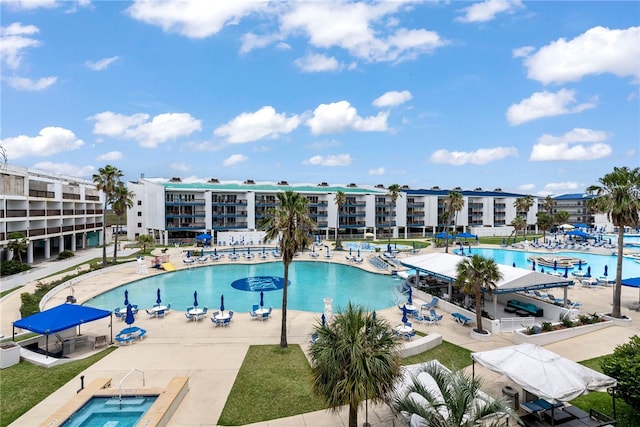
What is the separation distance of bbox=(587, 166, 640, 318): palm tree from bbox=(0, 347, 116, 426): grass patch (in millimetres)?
28870

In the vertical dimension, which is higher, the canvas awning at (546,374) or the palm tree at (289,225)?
the palm tree at (289,225)

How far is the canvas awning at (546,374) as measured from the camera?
33.2 feet

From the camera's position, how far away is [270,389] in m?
13.5

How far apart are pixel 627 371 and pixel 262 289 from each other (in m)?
26.2

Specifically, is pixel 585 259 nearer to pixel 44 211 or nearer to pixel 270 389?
pixel 270 389

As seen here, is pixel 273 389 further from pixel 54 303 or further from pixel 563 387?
pixel 54 303

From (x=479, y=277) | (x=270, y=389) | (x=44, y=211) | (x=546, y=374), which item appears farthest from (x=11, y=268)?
(x=546, y=374)

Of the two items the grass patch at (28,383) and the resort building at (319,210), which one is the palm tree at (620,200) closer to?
the grass patch at (28,383)

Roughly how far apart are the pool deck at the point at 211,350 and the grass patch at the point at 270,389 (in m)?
0.37

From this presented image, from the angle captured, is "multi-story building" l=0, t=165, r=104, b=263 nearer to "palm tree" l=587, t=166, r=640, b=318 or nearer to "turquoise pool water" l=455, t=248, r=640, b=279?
"palm tree" l=587, t=166, r=640, b=318

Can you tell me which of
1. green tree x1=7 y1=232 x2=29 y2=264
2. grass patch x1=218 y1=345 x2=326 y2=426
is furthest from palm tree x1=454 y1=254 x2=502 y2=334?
green tree x1=7 y1=232 x2=29 y2=264

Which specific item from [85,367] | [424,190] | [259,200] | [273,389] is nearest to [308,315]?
[273,389]

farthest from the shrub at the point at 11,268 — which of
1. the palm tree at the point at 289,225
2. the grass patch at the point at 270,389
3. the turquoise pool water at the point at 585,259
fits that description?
the turquoise pool water at the point at 585,259

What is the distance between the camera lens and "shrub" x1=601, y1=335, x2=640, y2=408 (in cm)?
1067
